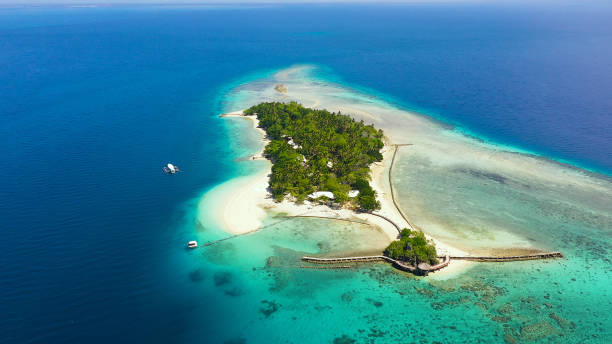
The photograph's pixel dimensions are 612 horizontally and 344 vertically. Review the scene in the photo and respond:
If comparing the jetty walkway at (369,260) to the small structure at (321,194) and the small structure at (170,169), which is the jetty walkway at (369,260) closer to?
the small structure at (321,194)

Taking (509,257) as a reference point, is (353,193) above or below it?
above

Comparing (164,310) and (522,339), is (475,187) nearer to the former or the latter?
(522,339)

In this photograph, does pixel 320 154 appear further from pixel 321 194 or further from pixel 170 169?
pixel 170 169

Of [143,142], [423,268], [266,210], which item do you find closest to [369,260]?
[423,268]

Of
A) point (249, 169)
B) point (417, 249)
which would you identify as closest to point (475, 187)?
point (417, 249)

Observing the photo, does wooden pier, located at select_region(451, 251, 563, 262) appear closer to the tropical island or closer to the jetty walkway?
the jetty walkway

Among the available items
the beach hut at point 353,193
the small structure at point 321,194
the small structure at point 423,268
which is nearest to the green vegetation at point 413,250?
the small structure at point 423,268
